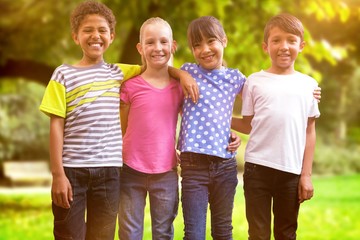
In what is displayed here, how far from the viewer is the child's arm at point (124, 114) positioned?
3592 mm

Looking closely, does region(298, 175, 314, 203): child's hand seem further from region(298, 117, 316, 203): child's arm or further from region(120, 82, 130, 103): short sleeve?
region(120, 82, 130, 103): short sleeve

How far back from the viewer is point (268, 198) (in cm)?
366

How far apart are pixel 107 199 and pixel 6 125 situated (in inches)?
638

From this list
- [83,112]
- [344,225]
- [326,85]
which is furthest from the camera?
[326,85]

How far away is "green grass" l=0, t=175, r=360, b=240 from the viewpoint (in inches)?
272

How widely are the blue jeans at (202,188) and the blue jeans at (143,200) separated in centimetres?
9

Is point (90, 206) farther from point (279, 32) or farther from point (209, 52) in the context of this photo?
point (279, 32)

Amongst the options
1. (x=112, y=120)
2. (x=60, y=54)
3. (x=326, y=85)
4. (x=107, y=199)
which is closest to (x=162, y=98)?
(x=112, y=120)

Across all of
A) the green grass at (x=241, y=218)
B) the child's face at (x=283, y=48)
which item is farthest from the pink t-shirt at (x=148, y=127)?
the green grass at (x=241, y=218)

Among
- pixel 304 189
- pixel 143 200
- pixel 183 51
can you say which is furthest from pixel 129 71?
pixel 183 51

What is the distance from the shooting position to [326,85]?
2170 cm

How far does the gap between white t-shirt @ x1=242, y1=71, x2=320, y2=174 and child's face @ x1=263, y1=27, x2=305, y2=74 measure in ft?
0.22

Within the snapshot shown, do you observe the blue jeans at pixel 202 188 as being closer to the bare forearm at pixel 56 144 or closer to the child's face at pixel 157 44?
the child's face at pixel 157 44

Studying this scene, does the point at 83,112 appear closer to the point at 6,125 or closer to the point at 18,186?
the point at 18,186
